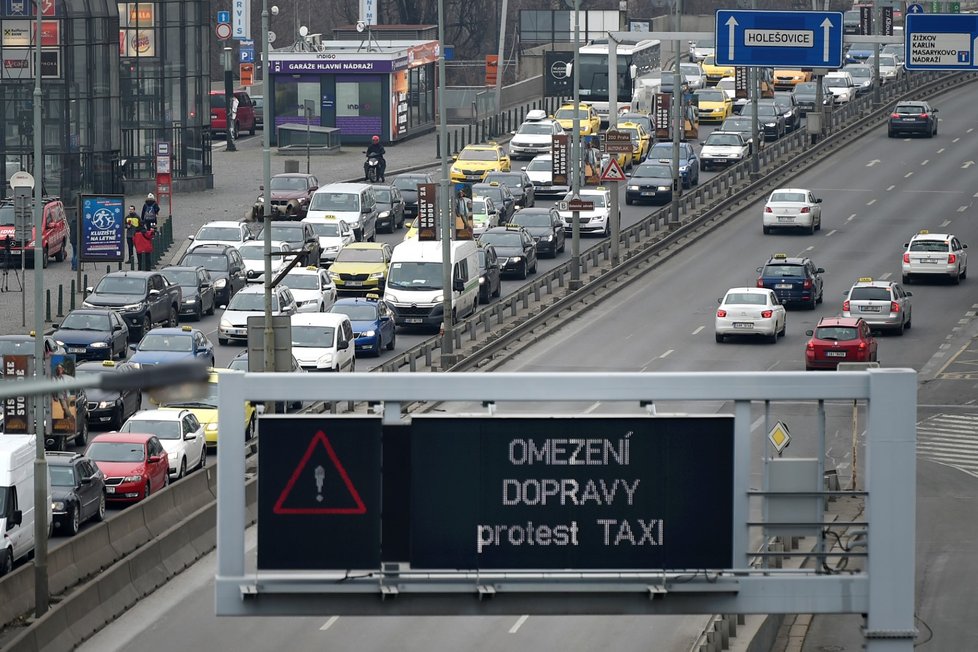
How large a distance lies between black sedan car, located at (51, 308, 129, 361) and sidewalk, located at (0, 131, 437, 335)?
9.94 feet

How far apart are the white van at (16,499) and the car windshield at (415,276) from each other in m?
21.0

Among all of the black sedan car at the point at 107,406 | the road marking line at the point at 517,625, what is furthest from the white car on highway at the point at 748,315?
the road marking line at the point at 517,625

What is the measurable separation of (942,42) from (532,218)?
2103 centimetres

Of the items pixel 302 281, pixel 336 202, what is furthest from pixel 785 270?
pixel 336 202

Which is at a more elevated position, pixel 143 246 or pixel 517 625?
pixel 143 246

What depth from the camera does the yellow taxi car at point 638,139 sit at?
3093 inches

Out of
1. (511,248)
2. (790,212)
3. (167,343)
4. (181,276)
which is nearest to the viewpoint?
(167,343)

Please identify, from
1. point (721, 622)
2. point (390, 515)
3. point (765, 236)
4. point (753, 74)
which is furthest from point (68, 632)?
point (753, 74)

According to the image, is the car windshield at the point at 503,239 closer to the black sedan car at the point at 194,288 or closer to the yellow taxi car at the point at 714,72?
the black sedan car at the point at 194,288

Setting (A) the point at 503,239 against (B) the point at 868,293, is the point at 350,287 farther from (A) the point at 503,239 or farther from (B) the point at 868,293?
(B) the point at 868,293

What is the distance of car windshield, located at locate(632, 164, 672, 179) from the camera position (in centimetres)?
7031

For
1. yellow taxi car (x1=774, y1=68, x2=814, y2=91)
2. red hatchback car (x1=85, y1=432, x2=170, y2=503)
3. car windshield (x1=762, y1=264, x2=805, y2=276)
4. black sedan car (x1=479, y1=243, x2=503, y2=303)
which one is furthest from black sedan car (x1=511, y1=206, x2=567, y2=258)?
yellow taxi car (x1=774, y1=68, x2=814, y2=91)

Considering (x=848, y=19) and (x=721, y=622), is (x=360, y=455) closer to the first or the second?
(x=721, y=622)

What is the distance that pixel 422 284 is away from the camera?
5172 centimetres
